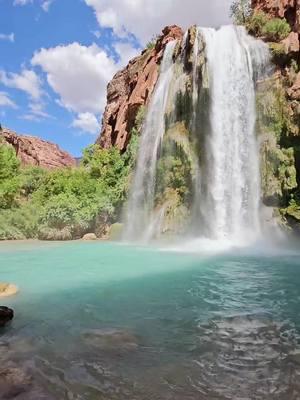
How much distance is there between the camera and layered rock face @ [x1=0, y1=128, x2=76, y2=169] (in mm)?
60875

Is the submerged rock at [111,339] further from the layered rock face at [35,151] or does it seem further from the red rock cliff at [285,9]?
the layered rock face at [35,151]

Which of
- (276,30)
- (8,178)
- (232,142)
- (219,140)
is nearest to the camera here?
(232,142)

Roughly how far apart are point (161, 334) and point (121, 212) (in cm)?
1982

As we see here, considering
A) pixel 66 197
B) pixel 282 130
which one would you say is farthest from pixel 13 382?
pixel 66 197

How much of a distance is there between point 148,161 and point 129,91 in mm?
11664

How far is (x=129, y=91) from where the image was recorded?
3378cm

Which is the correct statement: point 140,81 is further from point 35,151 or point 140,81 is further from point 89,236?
point 35,151

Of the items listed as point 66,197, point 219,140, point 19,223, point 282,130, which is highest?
point 282,130

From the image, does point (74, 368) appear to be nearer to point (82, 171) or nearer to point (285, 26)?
point (285, 26)

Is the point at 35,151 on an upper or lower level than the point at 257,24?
upper

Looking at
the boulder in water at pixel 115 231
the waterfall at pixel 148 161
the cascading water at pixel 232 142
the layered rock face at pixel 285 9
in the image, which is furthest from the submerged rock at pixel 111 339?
the layered rock face at pixel 285 9

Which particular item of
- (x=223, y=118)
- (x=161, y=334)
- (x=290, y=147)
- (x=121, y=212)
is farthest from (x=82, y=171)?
(x=161, y=334)

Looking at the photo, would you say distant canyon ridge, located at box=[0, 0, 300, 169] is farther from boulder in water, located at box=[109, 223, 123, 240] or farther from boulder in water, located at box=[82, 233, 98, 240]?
boulder in water, located at box=[82, 233, 98, 240]

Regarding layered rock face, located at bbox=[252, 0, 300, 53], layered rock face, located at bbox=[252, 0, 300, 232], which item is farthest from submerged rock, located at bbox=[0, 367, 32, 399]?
layered rock face, located at bbox=[252, 0, 300, 53]
